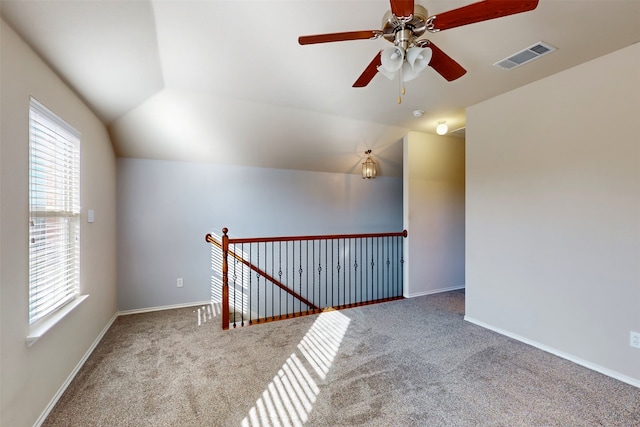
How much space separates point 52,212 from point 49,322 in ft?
2.50

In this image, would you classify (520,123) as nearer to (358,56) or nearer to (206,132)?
(358,56)

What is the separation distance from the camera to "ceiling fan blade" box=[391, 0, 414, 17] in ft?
4.23

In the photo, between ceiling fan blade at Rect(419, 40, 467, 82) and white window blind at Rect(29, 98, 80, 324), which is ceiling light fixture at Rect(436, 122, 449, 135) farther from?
white window blind at Rect(29, 98, 80, 324)

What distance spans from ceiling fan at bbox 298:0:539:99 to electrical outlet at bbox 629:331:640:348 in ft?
7.78

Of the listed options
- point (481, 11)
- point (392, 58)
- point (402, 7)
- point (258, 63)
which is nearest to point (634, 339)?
point (481, 11)

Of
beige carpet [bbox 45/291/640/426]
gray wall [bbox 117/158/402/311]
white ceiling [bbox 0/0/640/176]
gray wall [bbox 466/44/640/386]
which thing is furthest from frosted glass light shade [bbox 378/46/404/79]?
gray wall [bbox 117/158/402/311]

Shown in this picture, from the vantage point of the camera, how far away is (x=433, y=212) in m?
4.44

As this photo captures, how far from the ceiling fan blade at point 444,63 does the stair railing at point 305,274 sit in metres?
2.53

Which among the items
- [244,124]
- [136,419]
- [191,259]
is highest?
[244,124]

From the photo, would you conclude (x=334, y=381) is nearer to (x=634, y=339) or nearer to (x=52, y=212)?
(x=634, y=339)

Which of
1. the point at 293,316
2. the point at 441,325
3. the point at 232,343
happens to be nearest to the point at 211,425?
the point at 232,343

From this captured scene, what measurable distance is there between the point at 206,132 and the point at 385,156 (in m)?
2.93

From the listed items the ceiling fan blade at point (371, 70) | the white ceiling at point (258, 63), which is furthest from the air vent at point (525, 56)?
the ceiling fan blade at point (371, 70)

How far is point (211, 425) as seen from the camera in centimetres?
172
